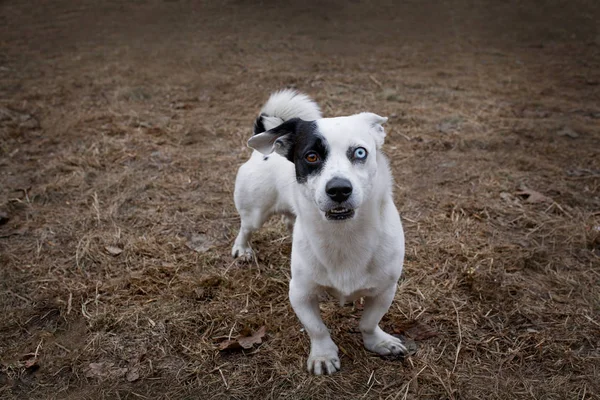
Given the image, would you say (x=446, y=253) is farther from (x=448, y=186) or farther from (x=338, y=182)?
(x=338, y=182)

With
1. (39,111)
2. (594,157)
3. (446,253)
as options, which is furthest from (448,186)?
(39,111)

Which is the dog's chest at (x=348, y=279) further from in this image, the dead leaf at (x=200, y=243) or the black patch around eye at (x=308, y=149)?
the dead leaf at (x=200, y=243)

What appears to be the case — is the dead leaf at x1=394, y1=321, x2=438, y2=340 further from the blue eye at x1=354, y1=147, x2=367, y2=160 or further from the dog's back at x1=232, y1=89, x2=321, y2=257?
the blue eye at x1=354, y1=147, x2=367, y2=160

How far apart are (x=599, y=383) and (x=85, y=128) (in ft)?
18.0

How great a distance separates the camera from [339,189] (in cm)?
205

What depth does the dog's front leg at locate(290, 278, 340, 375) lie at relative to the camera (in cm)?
248

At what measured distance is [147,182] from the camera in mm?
4508

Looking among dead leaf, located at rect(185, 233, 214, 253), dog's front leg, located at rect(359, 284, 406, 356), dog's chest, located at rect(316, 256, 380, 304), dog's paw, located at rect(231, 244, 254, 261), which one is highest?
dog's chest, located at rect(316, 256, 380, 304)

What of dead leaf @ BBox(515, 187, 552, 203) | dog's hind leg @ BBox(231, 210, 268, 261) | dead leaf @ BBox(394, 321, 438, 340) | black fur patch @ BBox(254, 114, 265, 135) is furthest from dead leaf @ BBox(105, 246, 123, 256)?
dead leaf @ BBox(515, 187, 552, 203)

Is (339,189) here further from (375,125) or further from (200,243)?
(200,243)

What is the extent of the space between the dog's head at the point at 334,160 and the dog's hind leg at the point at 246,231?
0.97 meters

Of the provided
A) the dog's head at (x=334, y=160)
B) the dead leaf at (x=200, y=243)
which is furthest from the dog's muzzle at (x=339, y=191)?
the dead leaf at (x=200, y=243)

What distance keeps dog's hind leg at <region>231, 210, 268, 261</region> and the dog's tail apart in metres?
0.62

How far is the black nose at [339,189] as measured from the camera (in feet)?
6.72
